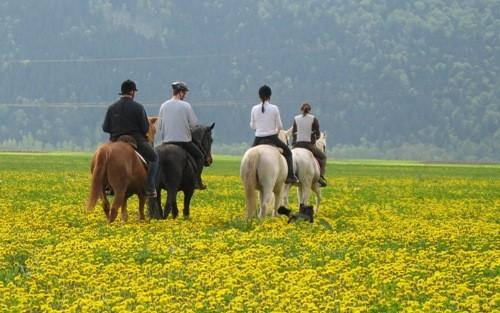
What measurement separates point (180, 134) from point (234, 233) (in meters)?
3.92

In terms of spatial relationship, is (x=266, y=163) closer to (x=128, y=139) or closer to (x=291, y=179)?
(x=291, y=179)

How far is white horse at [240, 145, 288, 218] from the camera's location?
21.0m

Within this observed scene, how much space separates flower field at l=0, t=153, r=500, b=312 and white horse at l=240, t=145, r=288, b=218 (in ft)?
1.42

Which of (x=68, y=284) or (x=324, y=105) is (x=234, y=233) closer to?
(x=68, y=284)

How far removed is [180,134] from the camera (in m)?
21.7

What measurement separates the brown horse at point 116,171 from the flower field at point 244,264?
1.67ft

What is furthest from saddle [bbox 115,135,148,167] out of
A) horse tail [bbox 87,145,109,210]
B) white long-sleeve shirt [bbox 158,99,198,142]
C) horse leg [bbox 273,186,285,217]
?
horse leg [bbox 273,186,285,217]

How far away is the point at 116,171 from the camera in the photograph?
768 inches

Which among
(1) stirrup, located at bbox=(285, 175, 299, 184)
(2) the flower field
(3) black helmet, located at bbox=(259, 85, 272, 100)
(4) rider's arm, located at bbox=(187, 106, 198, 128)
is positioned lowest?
(2) the flower field

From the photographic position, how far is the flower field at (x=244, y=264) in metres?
11.2

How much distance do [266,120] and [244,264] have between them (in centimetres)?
826

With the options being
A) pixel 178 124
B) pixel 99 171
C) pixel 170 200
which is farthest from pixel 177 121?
pixel 99 171

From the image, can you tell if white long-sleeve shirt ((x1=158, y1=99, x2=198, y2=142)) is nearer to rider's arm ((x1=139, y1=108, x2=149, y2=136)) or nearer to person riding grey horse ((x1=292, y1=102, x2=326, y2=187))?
rider's arm ((x1=139, y1=108, x2=149, y2=136))

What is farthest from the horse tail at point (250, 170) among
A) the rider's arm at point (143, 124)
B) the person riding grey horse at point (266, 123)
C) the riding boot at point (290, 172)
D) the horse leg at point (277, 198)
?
the rider's arm at point (143, 124)
